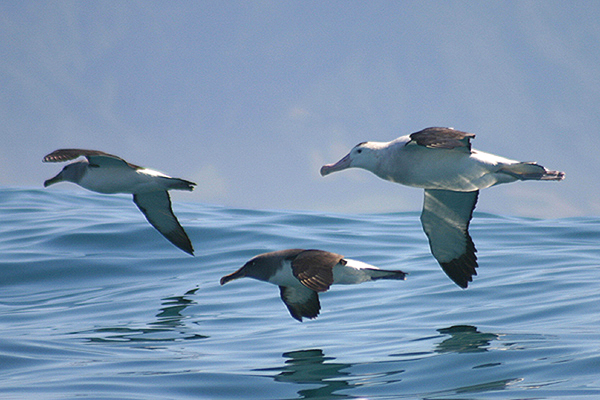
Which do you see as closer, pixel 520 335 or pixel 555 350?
pixel 555 350

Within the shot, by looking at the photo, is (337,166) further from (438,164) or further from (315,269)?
(315,269)

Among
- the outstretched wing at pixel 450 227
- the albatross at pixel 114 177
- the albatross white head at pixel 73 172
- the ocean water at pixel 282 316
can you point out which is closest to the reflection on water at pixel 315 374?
the ocean water at pixel 282 316

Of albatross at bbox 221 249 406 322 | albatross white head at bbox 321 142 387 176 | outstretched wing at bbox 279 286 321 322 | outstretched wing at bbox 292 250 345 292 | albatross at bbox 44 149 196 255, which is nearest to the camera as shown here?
outstretched wing at bbox 292 250 345 292

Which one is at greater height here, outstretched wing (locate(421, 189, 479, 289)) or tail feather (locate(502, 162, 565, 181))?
tail feather (locate(502, 162, 565, 181))

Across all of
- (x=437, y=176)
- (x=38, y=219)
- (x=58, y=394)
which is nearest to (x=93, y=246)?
(x=38, y=219)

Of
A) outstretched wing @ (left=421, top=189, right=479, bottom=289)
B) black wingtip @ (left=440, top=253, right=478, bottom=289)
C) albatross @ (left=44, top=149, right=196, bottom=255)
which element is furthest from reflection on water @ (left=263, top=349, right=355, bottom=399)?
albatross @ (left=44, top=149, right=196, bottom=255)

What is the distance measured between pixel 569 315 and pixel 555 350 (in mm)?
2980

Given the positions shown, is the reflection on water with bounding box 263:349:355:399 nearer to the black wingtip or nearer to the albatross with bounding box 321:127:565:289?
the black wingtip

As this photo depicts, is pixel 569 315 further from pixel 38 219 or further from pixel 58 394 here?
pixel 38 219

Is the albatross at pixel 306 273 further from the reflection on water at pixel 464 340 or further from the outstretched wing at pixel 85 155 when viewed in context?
the outstretched wing at pixel 85 155

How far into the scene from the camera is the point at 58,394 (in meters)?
10.4

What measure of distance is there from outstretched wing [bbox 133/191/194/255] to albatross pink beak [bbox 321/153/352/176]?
4623 millimetres

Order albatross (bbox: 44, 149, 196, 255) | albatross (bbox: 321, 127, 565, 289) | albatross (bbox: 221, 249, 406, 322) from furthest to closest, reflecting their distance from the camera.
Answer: albatross (bbox: 44, 149, 196, 255) < albatross (bbox: 321, 127, 565, 289) < albatross (bbox: 221, 249, 406, 322)

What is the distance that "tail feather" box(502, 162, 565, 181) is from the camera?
10.5 meters
